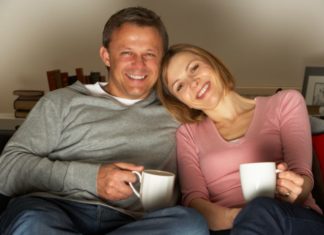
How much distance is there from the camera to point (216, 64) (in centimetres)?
141

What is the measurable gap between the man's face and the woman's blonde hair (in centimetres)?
4

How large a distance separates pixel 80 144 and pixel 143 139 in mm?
216

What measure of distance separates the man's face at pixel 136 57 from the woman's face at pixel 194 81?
89mm

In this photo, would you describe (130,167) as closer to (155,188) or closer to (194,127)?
(155,188)

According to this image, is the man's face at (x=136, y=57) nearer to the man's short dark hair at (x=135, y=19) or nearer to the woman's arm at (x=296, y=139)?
the man's short dark hair at (x=135, y=19)

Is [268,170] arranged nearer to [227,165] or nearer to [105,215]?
[227,165]

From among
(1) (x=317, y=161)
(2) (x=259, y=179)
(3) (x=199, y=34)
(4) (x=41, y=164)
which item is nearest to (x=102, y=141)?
(4) (x=41, y=164)

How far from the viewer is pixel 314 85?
6.81ft

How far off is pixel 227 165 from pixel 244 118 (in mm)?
186

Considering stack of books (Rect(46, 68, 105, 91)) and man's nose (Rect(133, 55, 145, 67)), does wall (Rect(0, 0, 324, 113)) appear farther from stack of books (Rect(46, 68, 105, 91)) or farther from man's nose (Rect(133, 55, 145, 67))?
man's nose (Rect(133, 55, 145, 67))

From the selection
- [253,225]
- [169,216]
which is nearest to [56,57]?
[169,216]

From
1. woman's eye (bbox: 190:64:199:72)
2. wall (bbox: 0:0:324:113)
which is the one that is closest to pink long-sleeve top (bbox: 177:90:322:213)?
woman's eye (bbox: 190:64:199:72)

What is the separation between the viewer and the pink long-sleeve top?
1283 millimetres

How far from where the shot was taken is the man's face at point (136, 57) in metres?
1.45
